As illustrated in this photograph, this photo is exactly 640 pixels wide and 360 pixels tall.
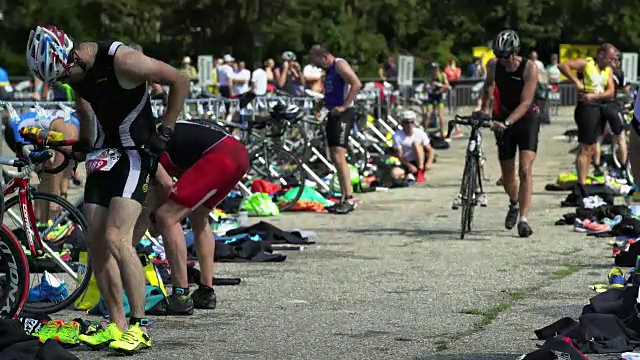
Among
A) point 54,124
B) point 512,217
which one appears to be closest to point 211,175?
point 54,124

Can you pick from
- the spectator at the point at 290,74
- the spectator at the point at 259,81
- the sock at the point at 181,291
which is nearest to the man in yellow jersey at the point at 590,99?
the sock at the point at 181,291

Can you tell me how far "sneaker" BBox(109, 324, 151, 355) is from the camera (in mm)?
8469

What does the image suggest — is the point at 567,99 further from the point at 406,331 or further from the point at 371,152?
the point at 406,331

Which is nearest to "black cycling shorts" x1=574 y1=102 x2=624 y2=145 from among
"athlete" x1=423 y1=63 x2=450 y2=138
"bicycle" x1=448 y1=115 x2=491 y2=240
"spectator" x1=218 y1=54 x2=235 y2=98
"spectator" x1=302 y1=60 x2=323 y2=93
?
"bicycle" x1=448 y1=115 x2=491 y2=240

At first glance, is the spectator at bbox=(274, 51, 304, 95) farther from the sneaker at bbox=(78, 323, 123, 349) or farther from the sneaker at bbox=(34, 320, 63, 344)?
the sneaker at bbox=(78, 323, 123, 349)

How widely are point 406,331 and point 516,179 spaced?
623cm

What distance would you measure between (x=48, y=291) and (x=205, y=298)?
1008 mm

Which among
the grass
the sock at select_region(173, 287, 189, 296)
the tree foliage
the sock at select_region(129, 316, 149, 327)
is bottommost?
the tree foliage

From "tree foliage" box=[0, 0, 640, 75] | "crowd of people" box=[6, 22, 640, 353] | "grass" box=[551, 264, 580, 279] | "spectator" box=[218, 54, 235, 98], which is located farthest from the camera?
"tree foliage" box=[0, 0, 640, 75]

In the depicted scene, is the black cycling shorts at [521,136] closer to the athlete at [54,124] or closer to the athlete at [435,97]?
the athlete at [54,124]

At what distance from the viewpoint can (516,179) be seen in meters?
15.2

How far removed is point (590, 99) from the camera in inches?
739

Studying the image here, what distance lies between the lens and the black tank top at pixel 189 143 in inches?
401

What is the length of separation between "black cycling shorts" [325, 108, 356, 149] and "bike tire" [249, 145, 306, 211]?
23.0 inches
